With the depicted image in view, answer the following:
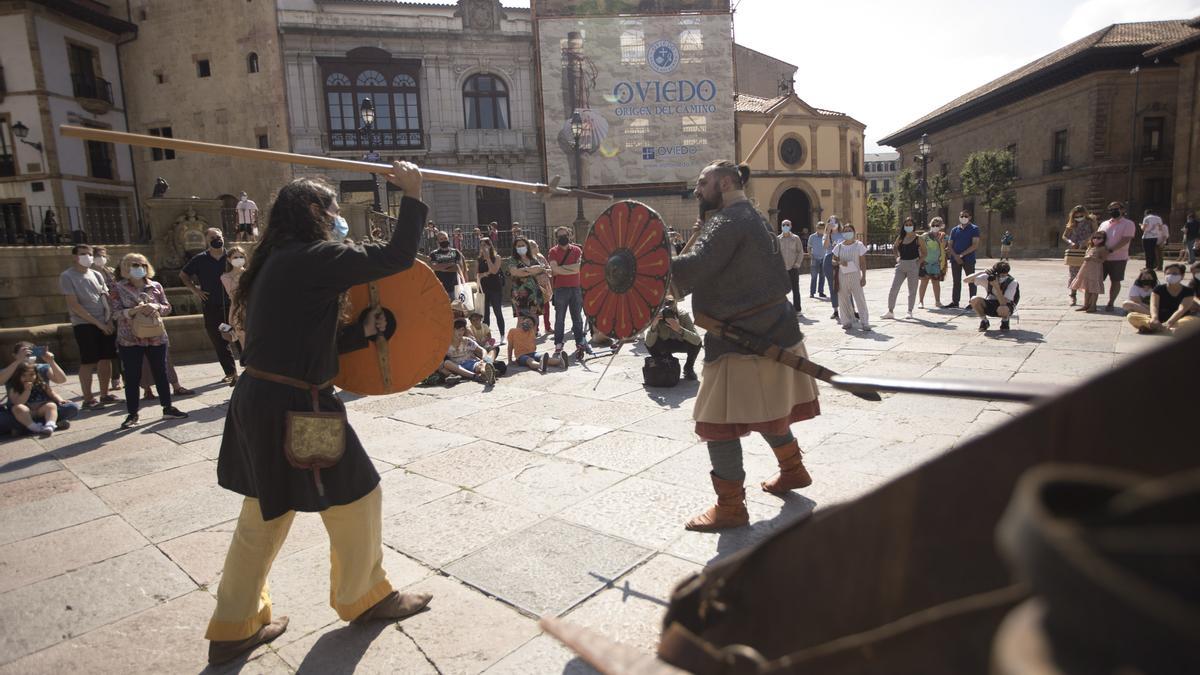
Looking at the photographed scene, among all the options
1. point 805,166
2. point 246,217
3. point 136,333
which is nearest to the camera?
point 136,333

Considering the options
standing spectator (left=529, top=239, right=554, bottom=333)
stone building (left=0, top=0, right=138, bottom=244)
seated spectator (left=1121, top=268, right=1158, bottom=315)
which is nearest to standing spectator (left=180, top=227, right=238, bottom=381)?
standing spectator (left=529, top=239, right=554, bottom=333)

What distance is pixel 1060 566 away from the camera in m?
0.50

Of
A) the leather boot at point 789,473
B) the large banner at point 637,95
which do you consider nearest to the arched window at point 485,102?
the large banner at point 637,95

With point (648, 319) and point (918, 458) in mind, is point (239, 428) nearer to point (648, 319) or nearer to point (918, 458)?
point (648, 319)

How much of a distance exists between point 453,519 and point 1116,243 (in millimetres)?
10641

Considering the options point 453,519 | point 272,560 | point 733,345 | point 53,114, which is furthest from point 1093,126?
point 53,114

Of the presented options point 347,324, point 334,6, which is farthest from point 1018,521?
point 334,6

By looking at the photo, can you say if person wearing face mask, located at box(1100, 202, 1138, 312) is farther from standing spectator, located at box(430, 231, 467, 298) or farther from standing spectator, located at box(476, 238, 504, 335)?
standing spectator, located at box(430, 231, 467, 298)

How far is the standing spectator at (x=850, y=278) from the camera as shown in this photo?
9.14 m

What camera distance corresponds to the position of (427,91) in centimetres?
2497

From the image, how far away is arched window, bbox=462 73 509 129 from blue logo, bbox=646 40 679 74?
5940 mm

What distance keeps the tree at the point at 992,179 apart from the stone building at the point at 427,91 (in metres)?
25.3

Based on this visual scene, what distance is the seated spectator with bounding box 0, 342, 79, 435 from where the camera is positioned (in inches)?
232

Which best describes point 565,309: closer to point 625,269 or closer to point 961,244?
point 625,269
